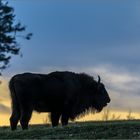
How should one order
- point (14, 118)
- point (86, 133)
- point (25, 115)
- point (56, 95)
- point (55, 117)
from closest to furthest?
1. point (86, 133)
2. point (25, 115)
3. point (14, 118)
4. point (56, 95)
5. point (55, 117)

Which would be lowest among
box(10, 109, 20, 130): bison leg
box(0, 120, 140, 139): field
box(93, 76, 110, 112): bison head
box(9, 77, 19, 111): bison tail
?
box(0, 120, 140, 139): field

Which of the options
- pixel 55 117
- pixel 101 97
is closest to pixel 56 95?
pixel 55 117

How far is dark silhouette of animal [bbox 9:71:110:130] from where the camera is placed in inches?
964

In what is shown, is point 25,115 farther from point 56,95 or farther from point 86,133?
point 86,133

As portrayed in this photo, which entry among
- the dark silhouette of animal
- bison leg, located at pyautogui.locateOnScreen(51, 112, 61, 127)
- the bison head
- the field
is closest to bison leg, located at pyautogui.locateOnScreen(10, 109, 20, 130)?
the dark silhouette of animal

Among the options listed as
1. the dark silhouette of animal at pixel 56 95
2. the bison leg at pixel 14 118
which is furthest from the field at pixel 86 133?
the bison leg at pixel 14 118

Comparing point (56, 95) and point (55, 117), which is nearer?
point (56, 95)

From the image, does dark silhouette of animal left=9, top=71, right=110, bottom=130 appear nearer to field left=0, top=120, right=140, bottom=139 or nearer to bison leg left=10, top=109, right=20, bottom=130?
bison leg left=10, top=109, right=20, bottom=130

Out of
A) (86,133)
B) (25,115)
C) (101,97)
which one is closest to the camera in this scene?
(86,133)

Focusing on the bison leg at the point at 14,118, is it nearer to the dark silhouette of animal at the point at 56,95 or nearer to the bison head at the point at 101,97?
the dark silhouette of animal at the point at 56,95

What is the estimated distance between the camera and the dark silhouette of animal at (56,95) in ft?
80.3

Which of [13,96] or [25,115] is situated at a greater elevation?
[13,96]

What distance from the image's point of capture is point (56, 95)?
25.8 meters

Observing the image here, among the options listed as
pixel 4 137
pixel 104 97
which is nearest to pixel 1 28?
pixel 104 97
